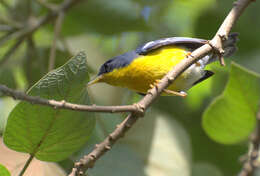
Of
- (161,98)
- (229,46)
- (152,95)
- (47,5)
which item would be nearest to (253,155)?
(229,46)

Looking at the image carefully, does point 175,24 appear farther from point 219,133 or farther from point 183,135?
point 219,133

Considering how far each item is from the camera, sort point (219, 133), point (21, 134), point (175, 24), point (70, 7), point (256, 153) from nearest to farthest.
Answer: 1. point (21, 134)
2. point (256, 153)
3. point (219, 133)
4. point (70, 7)
5. point (175, 24)

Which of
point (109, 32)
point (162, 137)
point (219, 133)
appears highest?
point (109, 32)

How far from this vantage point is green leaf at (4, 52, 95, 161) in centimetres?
120

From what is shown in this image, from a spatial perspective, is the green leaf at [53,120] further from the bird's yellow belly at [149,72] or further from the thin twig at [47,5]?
the thin twig at [47,5]

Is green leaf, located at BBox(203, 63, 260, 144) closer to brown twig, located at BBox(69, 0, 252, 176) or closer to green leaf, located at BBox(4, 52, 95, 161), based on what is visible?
brown twig, located at BBox(69, 0, 252, 176)

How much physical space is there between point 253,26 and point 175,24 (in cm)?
73

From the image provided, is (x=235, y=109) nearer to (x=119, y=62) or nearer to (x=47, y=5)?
(x=119, y=62)

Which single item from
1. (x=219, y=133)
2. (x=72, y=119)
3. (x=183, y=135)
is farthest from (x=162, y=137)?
(x=72, y=119)

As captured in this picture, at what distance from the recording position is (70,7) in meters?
2.34

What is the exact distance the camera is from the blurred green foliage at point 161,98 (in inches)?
82.7

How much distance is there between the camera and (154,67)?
163cm

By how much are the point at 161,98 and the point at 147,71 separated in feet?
2.76

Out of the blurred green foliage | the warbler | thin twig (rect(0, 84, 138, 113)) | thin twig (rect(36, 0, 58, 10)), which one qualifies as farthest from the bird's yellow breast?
thin twig (rect(36, 0, 58, 10))
